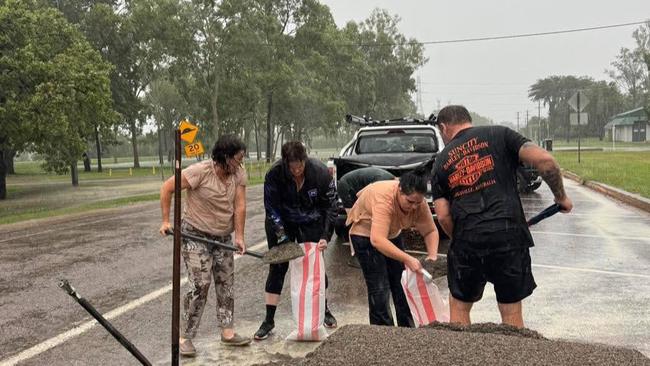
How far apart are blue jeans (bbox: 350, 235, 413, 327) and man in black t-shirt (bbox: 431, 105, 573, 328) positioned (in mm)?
773

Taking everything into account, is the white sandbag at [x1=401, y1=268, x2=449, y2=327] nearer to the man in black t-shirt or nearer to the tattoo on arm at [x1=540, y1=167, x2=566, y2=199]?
the man in black t-shirt

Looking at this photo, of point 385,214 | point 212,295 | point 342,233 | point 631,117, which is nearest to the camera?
point 385,214

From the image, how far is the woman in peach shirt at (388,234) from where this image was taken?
3816 mm

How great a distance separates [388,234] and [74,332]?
2865mm

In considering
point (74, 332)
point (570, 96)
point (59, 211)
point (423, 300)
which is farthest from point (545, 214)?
point (570, 96)

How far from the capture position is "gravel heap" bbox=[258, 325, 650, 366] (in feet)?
7.72

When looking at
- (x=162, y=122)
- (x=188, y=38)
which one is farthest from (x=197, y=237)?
Result: (x=162, y=122)

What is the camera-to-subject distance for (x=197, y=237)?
416 centimetres

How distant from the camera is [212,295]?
6.07 meters

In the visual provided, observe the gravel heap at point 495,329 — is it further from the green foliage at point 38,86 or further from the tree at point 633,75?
the tree at point 633,75

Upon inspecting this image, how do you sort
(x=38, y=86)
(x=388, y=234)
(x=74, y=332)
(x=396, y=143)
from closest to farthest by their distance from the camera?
(x=388, y=234), (x=74, y=332), (x=396, y=143), (x=38, y=86)

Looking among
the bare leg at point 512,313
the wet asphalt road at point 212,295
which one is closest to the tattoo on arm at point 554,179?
the bare leg at point 512,313

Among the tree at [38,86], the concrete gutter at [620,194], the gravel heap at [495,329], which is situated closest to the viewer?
the gravel heap at [495,329]

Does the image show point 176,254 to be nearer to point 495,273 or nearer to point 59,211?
point 495,273
